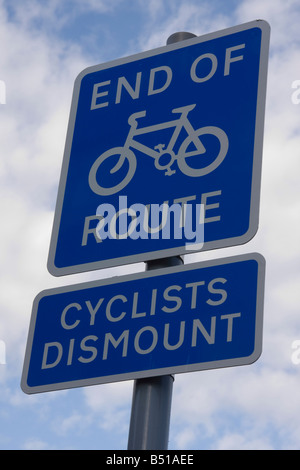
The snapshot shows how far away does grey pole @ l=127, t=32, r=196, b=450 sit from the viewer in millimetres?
2303

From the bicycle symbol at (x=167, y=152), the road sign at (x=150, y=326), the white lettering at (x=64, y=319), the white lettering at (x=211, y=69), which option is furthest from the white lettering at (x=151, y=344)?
the white lettering at (x=211, y=69)

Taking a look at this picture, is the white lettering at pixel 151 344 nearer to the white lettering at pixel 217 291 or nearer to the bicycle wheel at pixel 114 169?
the white lettering at pixel 217 291

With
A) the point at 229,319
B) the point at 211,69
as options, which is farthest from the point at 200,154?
the point at 229,319

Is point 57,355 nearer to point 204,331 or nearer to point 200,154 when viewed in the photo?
point 204,331

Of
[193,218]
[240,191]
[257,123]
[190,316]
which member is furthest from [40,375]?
[257,123]

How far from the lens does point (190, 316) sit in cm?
242

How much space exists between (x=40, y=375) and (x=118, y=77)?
124 centimetres

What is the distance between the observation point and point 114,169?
2.89m

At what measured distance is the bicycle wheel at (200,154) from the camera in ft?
8.94

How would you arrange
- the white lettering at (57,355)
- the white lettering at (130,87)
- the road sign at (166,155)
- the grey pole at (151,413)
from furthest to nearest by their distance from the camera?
the white lettering at (130,87)
the road sign at (166,155)
the white lettering at (57,355)
the grey pole at (151,413)

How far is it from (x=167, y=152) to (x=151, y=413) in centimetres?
91

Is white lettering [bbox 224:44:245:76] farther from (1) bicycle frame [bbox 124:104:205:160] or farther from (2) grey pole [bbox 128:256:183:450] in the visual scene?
(2) grey pole [bbox 128:256:183:450]

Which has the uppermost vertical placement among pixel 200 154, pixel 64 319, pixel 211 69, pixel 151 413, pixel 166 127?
pixel 211 69
